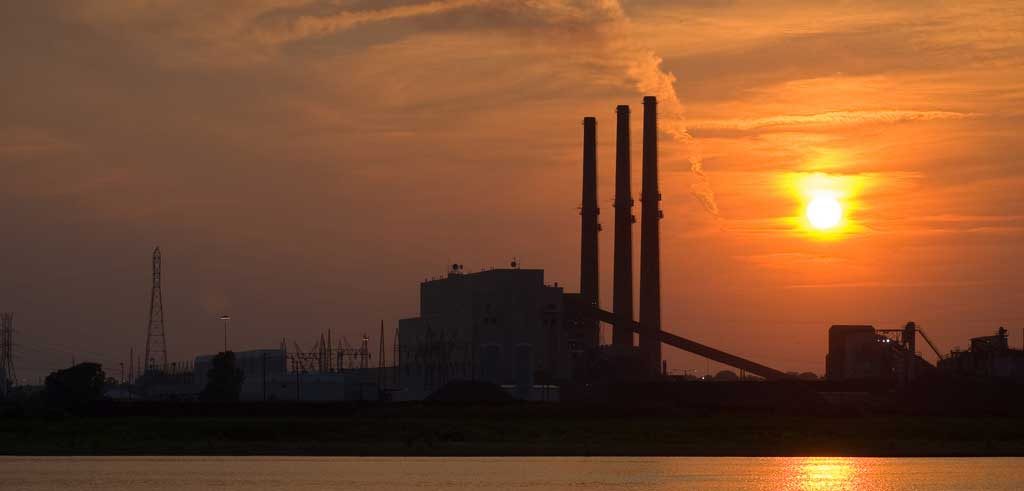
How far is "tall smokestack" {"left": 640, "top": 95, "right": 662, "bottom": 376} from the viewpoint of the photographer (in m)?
182

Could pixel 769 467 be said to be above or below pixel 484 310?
below

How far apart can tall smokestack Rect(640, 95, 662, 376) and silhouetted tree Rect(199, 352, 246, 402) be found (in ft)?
159

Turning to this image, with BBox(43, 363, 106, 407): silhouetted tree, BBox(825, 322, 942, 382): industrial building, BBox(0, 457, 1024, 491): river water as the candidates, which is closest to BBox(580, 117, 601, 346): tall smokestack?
BBox(825, 322, 942, 382): industrial building

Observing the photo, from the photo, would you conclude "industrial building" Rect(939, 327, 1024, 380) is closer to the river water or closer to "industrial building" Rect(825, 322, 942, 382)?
"industrial building" Rect(825, 322, 942, 382)

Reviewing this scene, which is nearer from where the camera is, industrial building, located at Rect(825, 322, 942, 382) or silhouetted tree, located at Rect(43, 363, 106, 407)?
industrial building, located at Rect(825, 322, 942, 382)

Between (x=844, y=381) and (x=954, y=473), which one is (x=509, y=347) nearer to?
(x=844, y=381)

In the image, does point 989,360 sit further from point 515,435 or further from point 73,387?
point 73,387

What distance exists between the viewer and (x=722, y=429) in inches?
4075

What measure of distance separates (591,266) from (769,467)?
109 metres

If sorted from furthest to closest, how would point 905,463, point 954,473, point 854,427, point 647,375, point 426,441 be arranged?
point 647,375
point 854,427
point 426,441
point 905,463
point 954,473

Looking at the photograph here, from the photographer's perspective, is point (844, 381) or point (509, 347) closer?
point (844, 381)

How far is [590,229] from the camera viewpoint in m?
192

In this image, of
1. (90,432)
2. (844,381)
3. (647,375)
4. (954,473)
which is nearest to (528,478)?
(954,473)

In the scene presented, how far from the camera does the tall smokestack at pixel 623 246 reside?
609 ft
